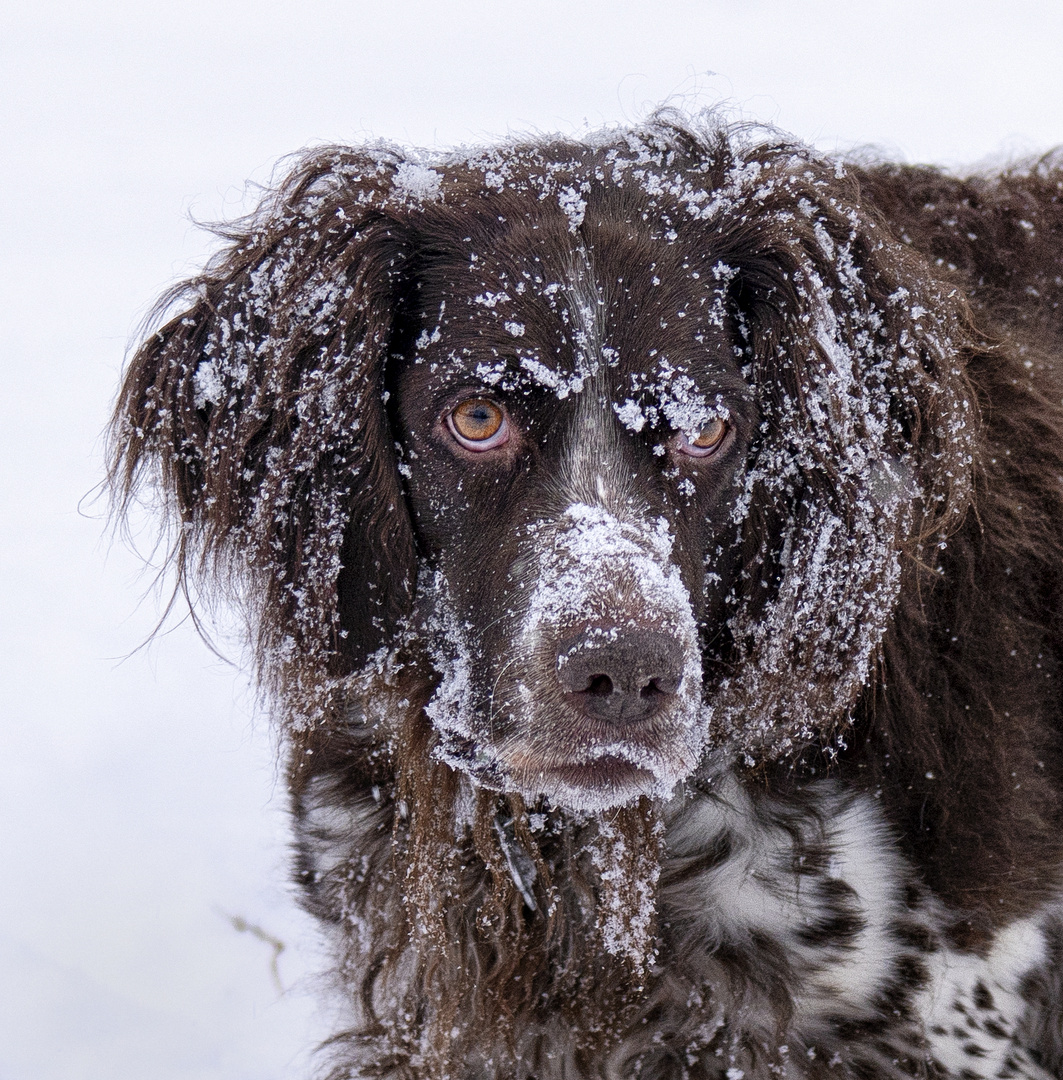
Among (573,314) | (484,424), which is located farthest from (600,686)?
(573,314)

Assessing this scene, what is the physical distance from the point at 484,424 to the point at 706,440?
457 millimetres

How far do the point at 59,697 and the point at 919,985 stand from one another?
9.94 feet

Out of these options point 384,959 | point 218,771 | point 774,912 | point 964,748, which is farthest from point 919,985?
point 218,771

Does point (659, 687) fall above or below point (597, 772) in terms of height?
above

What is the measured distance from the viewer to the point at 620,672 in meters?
2.38

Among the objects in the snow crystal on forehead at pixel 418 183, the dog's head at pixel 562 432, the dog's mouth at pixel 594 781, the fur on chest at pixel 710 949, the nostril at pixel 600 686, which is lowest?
the fur on chest at pixel 710 949

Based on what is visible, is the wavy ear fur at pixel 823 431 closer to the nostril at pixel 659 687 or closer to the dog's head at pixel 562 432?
the dog's head at pixel 562 432

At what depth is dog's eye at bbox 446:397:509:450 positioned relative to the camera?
2.64 meters

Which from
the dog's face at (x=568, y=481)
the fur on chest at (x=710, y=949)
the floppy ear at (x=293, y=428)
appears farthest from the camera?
the fur on chest at (x=710, y=949)

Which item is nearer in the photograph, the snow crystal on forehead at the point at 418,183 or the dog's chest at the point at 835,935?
the snow crystal on forehead at the point at 418,183

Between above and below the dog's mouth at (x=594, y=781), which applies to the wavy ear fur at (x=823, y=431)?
above

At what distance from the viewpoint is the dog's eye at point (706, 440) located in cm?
269

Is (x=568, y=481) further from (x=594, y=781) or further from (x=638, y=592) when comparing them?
(x=594, y=781)

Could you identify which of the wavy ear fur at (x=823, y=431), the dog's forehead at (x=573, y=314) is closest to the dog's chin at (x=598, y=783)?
the wavy ear fur at (x=823, y=431)
